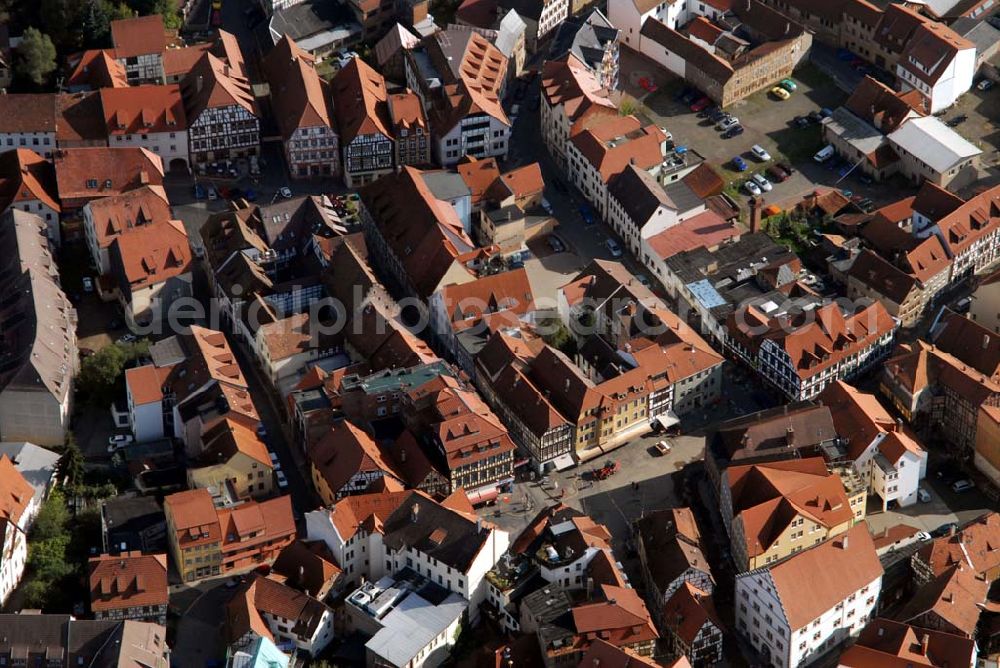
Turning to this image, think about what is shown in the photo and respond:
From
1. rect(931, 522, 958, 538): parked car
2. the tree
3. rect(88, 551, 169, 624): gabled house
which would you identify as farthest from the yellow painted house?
rect(931, 522, 958, 538): parked car

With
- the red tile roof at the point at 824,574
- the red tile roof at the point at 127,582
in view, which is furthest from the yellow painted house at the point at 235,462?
the red tile roof at the point at 824,574

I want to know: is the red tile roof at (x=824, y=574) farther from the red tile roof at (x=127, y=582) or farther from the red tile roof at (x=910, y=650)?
the red tile roof at (x=127, y=582)

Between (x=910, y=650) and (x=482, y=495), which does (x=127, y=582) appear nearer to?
(x=482, y=495)

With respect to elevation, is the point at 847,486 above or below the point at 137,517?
above

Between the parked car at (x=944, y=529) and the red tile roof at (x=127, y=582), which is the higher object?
the parked car at (x=944, y=529)

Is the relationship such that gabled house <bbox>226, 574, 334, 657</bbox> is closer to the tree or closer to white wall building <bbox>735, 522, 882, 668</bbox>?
the tree

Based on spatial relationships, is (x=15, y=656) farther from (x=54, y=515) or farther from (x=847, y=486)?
(x=847, y=486)

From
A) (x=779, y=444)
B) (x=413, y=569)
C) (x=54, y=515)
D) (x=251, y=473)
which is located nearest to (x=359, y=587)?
(x=413, y=569)
